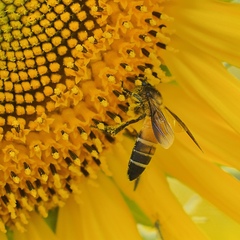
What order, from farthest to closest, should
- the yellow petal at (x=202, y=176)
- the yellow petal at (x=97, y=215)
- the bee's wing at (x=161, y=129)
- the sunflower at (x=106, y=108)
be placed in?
1. the yellow petal at (x=97, y=215)
2. the yellow petal at (x=202, y=176)
3. the sunflower at (x=106, y=108)
4. the bee's wing at (x=161, y=129)

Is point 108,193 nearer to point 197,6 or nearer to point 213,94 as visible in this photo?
point 213,94

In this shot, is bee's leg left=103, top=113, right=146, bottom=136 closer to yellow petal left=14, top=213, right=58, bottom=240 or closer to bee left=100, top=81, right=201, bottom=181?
bee left=100, top=81, right=201, bottom=181

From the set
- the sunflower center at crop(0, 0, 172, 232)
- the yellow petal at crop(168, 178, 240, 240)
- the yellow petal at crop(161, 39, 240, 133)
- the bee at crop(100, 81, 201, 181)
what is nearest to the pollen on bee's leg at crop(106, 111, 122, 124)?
the sunflower center at crop(0, 0, 172, 232)

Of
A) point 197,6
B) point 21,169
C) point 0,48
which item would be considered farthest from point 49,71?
point 197,6

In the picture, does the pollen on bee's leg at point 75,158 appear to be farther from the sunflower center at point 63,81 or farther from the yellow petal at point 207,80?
the yellow petal at point 207,80

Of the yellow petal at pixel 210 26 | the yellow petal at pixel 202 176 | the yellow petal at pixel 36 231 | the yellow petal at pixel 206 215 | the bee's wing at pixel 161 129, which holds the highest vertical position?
the yellow petal at pixel 210 26

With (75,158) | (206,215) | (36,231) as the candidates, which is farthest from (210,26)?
(36,231)

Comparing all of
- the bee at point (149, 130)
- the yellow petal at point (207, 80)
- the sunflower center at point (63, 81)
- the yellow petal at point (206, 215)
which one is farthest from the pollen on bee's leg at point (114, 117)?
the yellow petal at point (206, 215)
